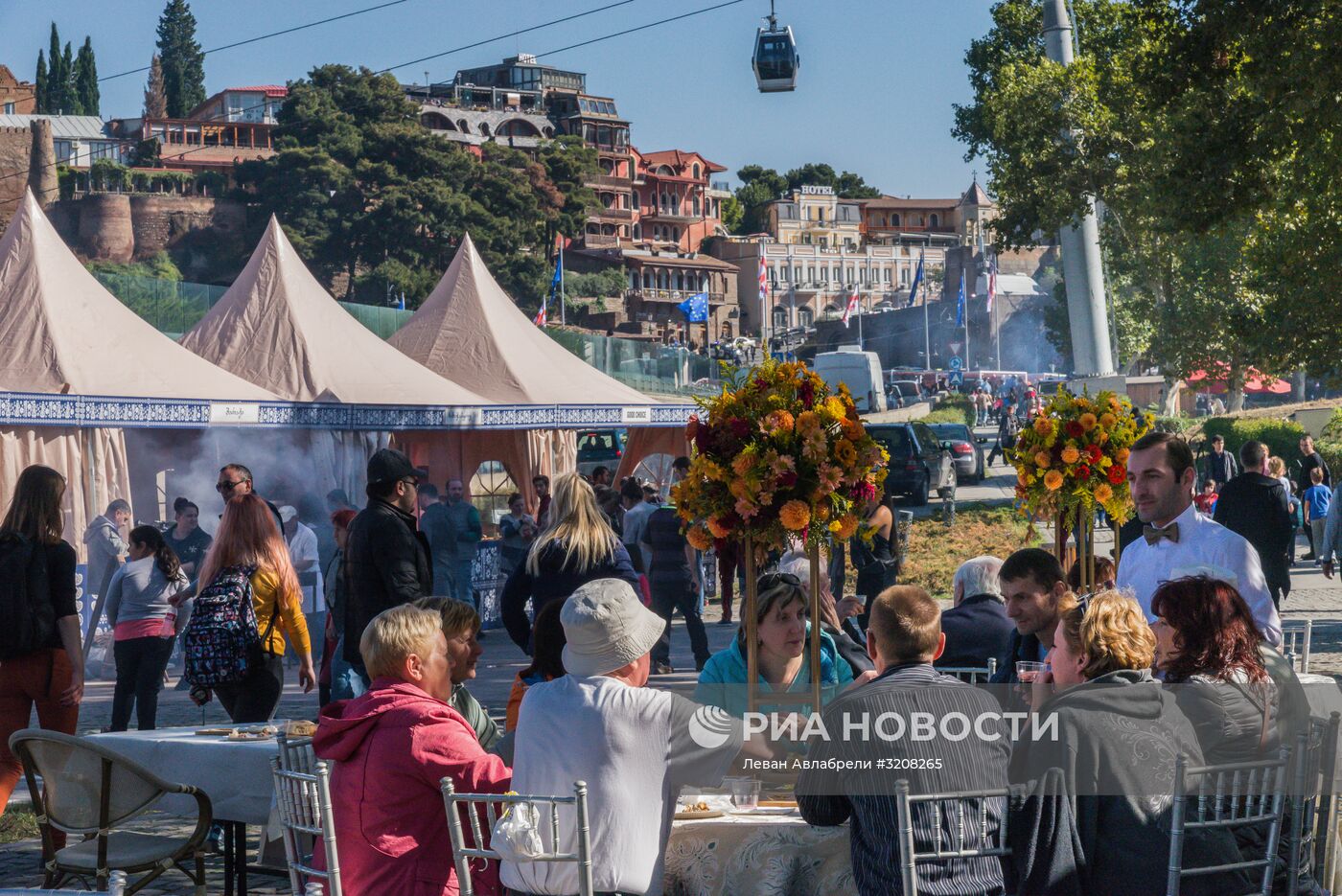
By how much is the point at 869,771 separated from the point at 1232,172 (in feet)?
35.8

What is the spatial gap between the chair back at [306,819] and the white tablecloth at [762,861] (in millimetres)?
906

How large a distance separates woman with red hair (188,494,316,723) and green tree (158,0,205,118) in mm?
128833

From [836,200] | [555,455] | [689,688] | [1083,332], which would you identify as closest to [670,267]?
[836,200]

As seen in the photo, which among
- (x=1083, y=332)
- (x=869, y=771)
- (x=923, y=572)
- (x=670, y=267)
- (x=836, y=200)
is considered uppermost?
(x=836, y=200)

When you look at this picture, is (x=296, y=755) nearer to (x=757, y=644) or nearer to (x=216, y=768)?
(x=216, y=768)

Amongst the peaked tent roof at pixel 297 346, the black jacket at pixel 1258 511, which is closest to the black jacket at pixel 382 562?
the black jacket at pixel 1258 511

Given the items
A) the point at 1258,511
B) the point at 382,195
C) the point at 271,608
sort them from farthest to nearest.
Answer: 1. the point at 382,195
2. the point at 1258,511
3. the point at 271,608

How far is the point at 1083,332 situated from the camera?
29.0m

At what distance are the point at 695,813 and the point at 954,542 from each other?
17.4m

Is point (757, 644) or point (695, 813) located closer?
point (695, 813)

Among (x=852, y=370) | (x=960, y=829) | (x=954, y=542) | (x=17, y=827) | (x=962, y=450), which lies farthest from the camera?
(x=852, y=370)

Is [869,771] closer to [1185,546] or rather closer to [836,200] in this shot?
[1185,546]

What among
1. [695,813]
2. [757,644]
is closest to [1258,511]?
[757,644]

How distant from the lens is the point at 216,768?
562 cm
